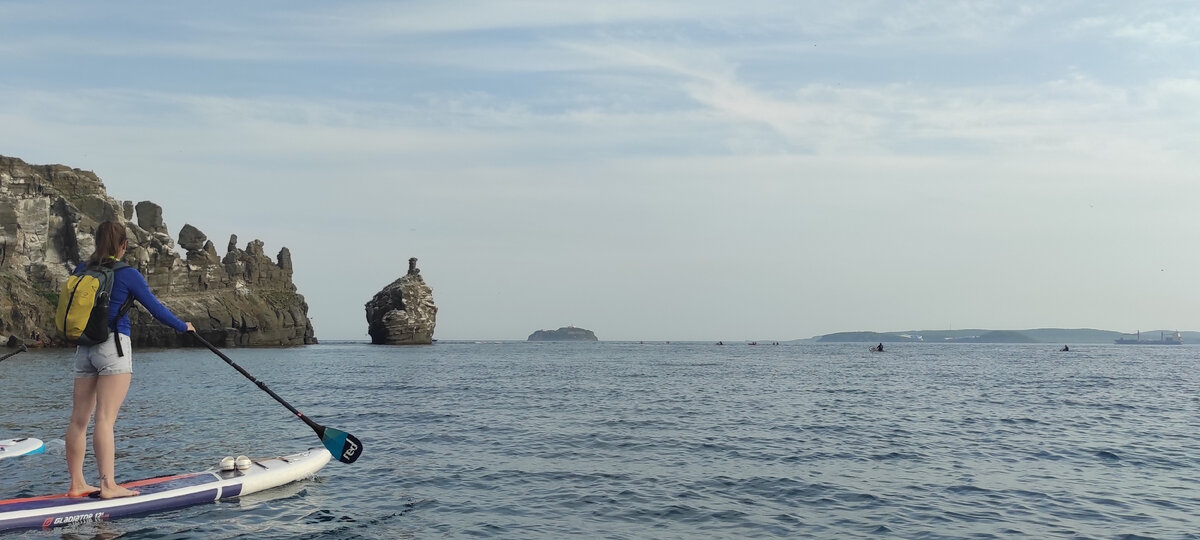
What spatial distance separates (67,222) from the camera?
100m

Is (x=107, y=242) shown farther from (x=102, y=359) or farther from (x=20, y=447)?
(x=20, y=447)

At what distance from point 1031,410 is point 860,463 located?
18.6 metres

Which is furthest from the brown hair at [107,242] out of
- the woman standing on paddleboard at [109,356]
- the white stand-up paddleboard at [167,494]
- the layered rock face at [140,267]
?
the layered rock face at [140,267]

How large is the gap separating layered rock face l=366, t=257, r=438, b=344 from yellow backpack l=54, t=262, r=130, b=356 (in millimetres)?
143250

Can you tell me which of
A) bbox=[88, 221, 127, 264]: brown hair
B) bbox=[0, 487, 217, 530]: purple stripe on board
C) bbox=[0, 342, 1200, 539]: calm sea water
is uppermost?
bbox=[88, 221, 127, 264]: brown hair

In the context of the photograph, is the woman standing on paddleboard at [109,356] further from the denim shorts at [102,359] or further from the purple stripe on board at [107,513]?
the purple stripe on board at [107,513]

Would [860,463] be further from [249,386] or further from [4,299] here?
[4,299]

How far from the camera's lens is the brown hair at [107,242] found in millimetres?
10688

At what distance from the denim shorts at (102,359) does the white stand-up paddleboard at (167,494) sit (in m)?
2.38

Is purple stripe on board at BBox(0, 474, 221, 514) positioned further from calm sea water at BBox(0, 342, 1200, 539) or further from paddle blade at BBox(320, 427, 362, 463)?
paddle blade at BBox(320, 427, 362, 463)

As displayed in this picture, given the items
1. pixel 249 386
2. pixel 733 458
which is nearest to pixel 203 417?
pixel 249 386

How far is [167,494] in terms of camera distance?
12930 millimetres

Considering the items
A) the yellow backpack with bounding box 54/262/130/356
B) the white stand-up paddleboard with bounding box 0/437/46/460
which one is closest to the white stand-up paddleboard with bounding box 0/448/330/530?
the yellow backpack with bounding box 54/262/130/356

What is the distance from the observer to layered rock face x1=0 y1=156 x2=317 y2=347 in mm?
92688
